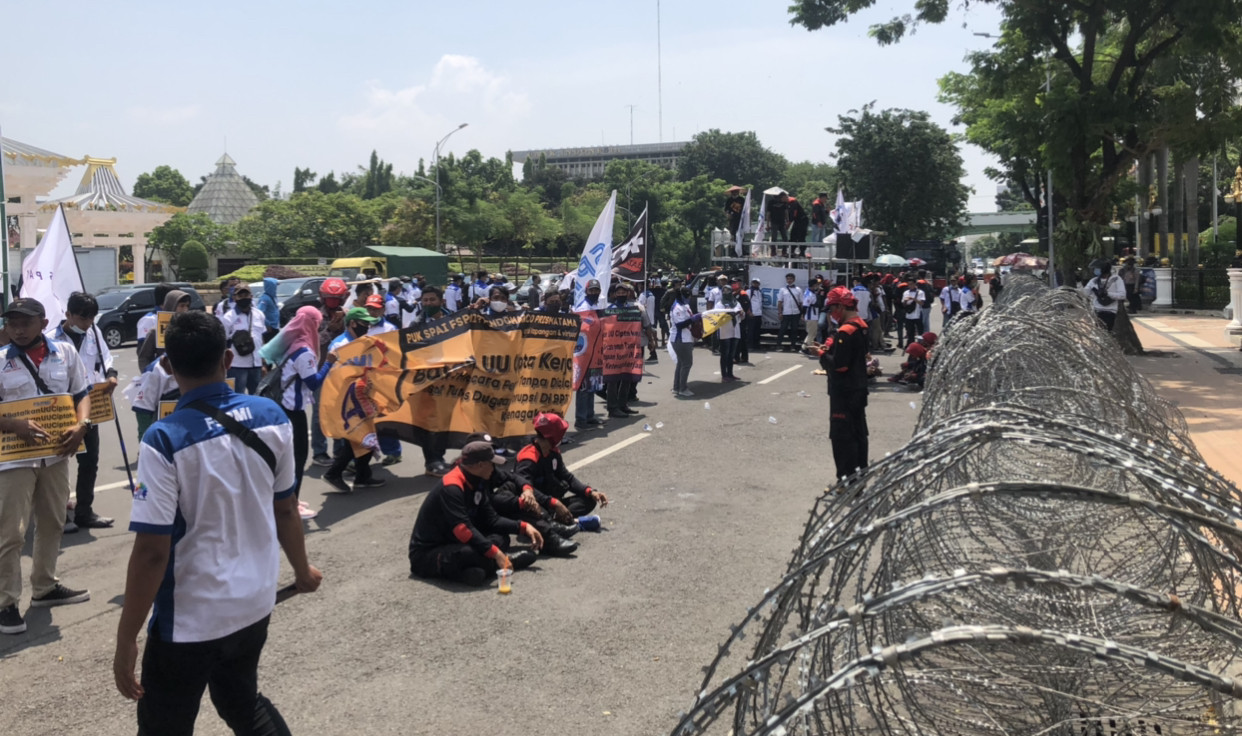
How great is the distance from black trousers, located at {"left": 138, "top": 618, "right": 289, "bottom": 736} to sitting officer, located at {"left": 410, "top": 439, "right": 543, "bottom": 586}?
3101mm

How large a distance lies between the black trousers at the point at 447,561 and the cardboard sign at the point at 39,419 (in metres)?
2.27

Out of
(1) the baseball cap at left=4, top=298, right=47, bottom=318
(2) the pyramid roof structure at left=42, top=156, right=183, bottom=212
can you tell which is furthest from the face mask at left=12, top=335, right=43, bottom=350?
(2) the pyramid roof structure at left=42, top=156, right=183, bottom=212

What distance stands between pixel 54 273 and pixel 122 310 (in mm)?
20196

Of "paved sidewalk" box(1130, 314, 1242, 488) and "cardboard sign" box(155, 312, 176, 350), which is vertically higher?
"cardboard sign" box(155, 312, 176, 350)

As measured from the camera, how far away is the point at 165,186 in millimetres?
130875

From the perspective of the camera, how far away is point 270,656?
5570 millimetres

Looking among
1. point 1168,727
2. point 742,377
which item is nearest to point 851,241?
point 742,377

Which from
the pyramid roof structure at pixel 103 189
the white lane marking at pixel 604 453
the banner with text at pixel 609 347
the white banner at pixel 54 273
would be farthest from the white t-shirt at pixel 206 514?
the pyramid roof structure at pixel 103 189

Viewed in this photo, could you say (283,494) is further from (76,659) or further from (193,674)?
(76,659)

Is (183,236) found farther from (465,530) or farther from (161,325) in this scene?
(465,530)

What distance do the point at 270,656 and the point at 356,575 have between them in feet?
4.81

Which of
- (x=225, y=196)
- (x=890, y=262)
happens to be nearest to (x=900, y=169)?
(x=890, y=262)

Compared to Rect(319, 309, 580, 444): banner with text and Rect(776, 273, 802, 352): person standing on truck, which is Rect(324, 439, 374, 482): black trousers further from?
Rect(776, 273, 802, 352): person standing on truck

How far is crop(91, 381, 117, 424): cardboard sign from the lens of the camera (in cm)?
771
